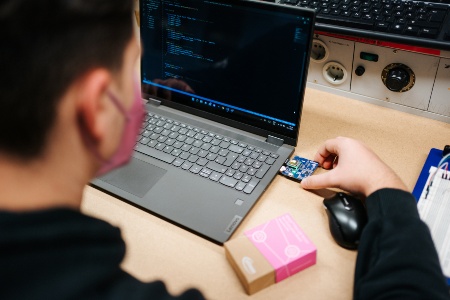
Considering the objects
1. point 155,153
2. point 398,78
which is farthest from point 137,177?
point 398,78

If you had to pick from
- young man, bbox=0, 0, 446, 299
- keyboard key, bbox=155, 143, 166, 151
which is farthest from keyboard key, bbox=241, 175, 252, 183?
young man, bbox=0, 0, 446, 299

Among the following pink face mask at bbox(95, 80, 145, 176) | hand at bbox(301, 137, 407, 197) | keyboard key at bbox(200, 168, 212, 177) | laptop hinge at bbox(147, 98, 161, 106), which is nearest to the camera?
pink face mask at bbox(95, 80, 145, 176)

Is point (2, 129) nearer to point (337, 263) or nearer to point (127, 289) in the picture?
point (127, 289)

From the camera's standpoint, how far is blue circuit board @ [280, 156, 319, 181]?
3.05 feet

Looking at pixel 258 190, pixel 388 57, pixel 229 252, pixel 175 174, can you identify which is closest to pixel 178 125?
pixel 175 174

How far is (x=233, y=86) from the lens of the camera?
98cm

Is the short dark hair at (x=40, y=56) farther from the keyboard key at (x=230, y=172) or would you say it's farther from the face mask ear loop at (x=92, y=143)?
the keyboard key at (x=230, y=172)

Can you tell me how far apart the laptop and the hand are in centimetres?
9

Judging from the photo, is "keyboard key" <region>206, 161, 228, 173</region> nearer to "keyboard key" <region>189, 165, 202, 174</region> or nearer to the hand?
"keyboard key" <region>189, 165, 202, 174</region>

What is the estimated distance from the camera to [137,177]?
0.93 metres

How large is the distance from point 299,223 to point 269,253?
0.13 metres

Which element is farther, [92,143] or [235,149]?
[235,149]

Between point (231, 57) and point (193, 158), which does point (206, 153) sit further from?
point (231, 57)

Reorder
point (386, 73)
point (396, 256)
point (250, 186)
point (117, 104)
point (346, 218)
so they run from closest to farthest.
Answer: point (117, 104), point (396, 256), point (346, 218), point (250, 186), point (386, 73)
